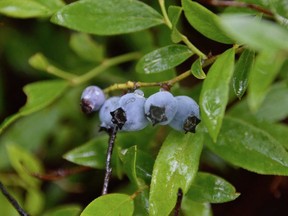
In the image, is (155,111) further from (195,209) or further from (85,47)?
(85,47)

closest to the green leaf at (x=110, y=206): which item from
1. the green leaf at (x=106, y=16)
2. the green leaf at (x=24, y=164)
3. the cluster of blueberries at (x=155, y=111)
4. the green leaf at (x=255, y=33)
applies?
the cluster of blueberries at (x=155, y=111)

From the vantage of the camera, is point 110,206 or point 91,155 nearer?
point 110,206

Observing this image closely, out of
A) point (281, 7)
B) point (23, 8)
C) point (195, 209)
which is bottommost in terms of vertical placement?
point (195, 209)

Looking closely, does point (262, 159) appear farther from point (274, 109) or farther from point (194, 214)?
point (274, 109)

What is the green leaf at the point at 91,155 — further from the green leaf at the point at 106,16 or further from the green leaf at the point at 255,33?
the green leaf at the point at 255,33

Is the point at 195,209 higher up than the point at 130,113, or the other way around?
the point at 130,113

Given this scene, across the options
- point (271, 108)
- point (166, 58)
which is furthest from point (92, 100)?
point (271, 108)

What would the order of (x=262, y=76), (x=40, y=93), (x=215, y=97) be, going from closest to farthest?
(x=262, y=76), (x=215, y=97), (x=40, y=93)

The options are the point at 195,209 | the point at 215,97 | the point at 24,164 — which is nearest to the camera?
the point at 215,97
